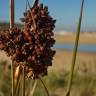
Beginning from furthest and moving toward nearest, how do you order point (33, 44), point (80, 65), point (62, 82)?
point (80, 65), point (62, 82), point (33, 44)

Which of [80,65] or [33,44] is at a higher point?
[33,44]

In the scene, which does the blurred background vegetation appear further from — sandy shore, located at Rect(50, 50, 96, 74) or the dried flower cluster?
the dried flower cluster

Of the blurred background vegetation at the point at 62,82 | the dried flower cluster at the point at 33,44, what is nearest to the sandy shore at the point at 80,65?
the blurred background vegetation at the point at 62,82

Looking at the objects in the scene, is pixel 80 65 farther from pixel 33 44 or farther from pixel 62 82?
pixel 33 44

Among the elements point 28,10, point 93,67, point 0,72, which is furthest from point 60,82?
point 28,10

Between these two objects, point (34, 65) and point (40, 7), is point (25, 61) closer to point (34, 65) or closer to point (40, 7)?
point (34, 65)

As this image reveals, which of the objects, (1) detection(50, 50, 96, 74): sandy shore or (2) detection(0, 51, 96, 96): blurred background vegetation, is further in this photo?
(1) detection(50, 50, 96, 74): sandy shore

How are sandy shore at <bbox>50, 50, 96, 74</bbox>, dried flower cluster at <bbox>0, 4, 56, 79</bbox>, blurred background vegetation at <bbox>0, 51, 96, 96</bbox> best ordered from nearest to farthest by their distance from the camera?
1. dried flower cluster at <bbox>0, 4, 56, 79</bbox>
2. blurred background vegetation at <bbox>0, 51, 96, 96</bbox>
3. sandy shore at <bbox>50, 50, 96, 74</bbox>

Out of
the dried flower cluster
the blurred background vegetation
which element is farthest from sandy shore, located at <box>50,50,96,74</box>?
the dried flower cluster

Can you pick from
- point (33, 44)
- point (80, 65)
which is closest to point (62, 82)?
point (80, 65)
